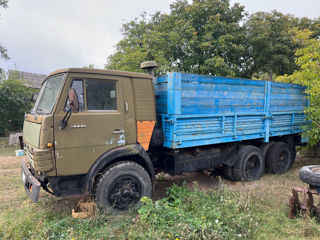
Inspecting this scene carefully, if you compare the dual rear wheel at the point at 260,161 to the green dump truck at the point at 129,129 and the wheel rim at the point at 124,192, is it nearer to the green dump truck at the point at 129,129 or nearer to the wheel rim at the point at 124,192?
the green dump truck at the point at 129,129

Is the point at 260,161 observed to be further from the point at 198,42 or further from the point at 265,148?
the point at 198,42

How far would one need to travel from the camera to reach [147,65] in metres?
4.45

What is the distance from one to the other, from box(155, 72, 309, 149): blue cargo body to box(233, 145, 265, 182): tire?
1.24ft

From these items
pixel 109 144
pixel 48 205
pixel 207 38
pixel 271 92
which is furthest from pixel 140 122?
pixel 207 38

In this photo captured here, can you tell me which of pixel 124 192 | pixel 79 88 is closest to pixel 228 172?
pixel 124 192

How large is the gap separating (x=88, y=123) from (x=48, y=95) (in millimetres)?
884

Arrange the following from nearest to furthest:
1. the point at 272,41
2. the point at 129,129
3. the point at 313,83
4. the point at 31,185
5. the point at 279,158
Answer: the point at 31,185
the point at 129,129
the point at 313,83
the point at 279,158
the point at 272,41

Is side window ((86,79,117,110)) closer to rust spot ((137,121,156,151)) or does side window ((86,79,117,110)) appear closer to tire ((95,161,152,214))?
rust spot ((137,121,156,151))

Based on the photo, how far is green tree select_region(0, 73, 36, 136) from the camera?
1277 centimetres

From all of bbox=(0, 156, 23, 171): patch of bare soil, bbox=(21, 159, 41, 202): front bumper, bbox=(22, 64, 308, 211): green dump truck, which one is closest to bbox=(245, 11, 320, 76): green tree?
bbox=(22, 64, 308, 211): green dump truck

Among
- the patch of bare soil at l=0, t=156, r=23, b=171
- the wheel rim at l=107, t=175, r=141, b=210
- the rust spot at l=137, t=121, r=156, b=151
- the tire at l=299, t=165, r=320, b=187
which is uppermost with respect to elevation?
the rust spot at l=137, t=121, r=156, b=151

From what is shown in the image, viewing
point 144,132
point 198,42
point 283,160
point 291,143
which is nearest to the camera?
point 144,132

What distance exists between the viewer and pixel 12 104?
13.1 m

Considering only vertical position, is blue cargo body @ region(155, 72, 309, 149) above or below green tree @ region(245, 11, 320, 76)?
below
